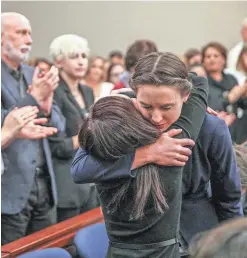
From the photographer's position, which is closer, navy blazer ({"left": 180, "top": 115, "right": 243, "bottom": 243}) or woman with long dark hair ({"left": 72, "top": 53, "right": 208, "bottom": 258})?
woman with long dark hair ({"left": 72, "top": 53, "right": 208, "bottom": 258})

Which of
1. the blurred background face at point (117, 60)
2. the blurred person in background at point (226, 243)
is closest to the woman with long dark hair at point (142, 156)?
the blurred person in background at point (226, 243)

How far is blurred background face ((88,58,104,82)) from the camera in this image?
19.1 feet

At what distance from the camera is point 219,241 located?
0.86m

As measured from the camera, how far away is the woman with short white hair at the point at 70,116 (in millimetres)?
3252

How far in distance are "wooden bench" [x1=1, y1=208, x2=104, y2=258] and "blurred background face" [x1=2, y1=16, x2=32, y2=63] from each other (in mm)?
825

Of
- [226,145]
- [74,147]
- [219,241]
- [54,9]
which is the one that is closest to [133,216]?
[226,145]

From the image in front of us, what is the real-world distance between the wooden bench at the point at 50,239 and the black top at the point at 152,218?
33.2 inches

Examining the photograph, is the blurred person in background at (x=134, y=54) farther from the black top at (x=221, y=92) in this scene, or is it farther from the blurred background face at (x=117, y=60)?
the blurred background face at (x=117, y=60)

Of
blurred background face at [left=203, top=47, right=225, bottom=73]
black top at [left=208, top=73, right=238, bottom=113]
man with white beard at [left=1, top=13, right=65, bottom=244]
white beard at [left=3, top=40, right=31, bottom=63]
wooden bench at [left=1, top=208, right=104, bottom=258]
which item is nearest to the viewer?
wooden bench at [left=1, top=208, right=104, bottom=258]

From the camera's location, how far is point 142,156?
166 cm

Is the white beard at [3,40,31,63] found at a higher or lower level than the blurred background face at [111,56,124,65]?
higher

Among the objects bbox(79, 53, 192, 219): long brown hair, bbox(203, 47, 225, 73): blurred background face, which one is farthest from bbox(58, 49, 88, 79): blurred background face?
bbox(79, 53, 192, 219): long brown hair

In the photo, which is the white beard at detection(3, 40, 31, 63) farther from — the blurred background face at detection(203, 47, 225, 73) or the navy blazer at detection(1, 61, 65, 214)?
the blurred background face at detection(203, 47, 225, 73)

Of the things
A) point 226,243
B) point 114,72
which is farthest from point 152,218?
point 114,72
